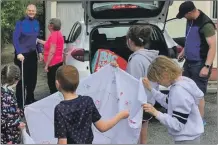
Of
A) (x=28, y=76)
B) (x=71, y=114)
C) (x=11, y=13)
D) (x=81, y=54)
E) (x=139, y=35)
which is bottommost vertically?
(x=28, y=76)

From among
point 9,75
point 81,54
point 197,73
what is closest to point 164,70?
point 9,75

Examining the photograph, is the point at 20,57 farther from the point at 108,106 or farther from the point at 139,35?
the point at 139,35

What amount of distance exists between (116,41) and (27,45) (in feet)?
4.37

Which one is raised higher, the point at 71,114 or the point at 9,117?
the point at 71,114

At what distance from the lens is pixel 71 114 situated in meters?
3.39

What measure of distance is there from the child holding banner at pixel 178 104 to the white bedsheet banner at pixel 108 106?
1.63 feet

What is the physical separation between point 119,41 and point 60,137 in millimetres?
4134

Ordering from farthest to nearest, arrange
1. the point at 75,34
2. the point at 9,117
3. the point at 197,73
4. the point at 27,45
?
1. the point at 75,34
2. the point at 27,45
3. the point at 197,73
4. the point at 9,117

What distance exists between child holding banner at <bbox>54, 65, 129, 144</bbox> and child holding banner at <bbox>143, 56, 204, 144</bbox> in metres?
0.57

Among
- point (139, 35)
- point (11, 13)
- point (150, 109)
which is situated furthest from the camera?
point (11, 13)

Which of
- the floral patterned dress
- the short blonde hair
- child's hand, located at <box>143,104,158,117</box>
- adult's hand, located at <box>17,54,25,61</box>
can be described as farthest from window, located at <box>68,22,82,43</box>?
the short blonde hair

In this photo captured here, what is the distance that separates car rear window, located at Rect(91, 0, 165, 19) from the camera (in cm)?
685

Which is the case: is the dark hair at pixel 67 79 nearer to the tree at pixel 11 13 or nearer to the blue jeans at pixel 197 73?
the blue jeans at pixel 197 73

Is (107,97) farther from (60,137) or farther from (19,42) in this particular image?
(19,42)
